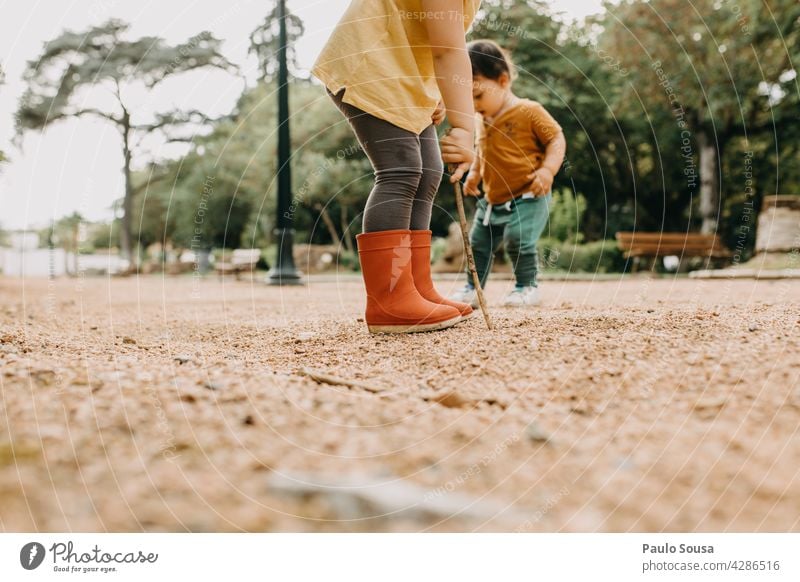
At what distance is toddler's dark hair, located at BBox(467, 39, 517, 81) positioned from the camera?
317cm

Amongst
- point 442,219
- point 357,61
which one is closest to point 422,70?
point 357,61

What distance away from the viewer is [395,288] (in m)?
2.05

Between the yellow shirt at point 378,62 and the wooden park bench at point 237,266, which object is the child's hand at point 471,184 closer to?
the yellow shirt at point 378,62

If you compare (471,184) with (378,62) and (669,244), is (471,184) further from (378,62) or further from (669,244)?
(669,244)

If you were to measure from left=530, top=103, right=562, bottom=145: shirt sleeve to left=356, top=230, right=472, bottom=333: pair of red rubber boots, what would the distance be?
1.33 m

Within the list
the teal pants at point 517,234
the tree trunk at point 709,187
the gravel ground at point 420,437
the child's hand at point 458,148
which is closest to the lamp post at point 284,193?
the teal pants at point 517,234

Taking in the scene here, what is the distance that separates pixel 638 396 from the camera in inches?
53.1

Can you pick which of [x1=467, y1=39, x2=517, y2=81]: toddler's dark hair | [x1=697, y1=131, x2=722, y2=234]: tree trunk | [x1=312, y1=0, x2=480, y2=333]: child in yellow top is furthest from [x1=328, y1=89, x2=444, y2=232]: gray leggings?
Answer: [x1=697, y1=131, x2=722, y2=234]: tree trunk

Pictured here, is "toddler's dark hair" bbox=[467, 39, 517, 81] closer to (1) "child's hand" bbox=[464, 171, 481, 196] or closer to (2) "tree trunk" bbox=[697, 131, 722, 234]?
(1) "child's hand" bbox=[464, 171, 481, 196]

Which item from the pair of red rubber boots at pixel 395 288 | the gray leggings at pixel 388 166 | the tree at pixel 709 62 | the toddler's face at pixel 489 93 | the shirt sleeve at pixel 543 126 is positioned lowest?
the pair of red rubber boots at pixel 395 288

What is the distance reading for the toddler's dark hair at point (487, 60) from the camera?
10.4 feet
